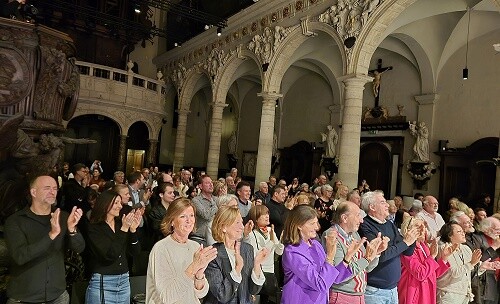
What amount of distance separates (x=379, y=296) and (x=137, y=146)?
19475 millimetres

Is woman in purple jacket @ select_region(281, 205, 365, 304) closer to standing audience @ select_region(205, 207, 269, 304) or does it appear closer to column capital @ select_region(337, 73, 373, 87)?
standing audience @ select_region(205, 207, 269, 304)

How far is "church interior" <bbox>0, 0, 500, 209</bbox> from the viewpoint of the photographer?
457 inches

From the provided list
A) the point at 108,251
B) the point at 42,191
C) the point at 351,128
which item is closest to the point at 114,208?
the point at 108,251

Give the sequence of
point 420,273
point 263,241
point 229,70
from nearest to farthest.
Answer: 1. point 420,273
2. point 263,241
3. point 229,70

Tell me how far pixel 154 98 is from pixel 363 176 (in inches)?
391

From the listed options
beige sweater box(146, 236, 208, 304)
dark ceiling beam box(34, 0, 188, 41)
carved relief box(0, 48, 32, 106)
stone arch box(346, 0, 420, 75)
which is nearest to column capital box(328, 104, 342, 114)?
stone arch box(346, 0, 420, 75)

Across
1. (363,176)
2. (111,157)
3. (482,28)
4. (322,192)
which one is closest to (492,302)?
(322,192)

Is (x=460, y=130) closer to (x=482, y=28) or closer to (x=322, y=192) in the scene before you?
(x=482, y=28)

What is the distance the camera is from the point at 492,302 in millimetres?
4820

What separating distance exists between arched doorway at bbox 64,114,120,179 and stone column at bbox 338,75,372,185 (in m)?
12.5

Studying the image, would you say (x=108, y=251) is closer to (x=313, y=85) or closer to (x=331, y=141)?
(x=331, y=141)

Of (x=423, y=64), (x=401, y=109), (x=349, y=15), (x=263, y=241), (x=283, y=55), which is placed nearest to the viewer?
(x=263, y=241)

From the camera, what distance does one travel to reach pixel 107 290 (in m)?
3.16

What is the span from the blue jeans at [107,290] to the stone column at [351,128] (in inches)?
343
